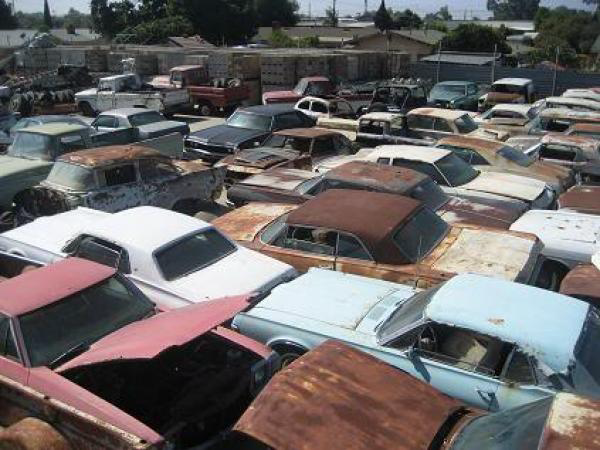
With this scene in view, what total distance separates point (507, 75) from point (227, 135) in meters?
17.1

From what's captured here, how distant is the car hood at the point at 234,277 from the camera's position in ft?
22.7

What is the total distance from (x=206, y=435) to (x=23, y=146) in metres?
9.59

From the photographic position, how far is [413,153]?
11.2 meters

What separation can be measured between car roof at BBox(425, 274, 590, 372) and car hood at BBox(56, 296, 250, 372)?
1.71m

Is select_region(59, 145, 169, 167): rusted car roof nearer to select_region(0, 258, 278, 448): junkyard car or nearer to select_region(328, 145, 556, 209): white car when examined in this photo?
select_region(328, 145, 556, 209): white car

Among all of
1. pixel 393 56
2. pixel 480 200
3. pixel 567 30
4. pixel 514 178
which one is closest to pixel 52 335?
pixel 480 200

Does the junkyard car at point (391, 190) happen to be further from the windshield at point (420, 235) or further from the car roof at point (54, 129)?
→ the car roof at point (54, 129)

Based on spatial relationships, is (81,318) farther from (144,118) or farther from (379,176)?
(144,118)

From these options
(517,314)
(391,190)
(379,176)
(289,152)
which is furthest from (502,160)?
(517,314)

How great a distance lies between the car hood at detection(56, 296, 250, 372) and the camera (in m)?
4.61

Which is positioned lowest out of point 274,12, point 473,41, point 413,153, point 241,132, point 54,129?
point 241,132

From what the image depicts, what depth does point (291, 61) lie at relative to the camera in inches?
1008

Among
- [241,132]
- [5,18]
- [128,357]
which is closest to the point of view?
[128,357]

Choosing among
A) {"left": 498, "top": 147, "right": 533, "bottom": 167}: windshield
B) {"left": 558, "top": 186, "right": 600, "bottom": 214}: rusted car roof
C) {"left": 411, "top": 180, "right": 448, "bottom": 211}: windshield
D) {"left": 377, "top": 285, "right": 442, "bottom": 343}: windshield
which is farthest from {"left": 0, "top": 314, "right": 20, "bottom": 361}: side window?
{"left": 498, "top": 147, "right": 533, "bottom": 167}: windshield
